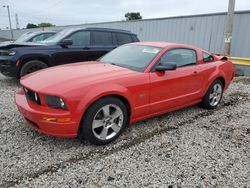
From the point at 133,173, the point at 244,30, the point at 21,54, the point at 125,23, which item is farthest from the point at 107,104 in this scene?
the point at 125,23

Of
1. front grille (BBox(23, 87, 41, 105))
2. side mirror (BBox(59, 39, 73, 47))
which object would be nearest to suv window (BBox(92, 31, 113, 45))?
side mirror (BBox(59, 39, 73, 47))

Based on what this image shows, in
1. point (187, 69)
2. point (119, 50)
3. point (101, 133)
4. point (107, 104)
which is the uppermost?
point (119, 50)

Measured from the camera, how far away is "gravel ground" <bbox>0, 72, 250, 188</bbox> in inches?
103

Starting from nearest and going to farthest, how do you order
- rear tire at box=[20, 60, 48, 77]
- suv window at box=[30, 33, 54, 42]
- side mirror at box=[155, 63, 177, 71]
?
side mirror at box=[155, 63, 177, 71], rear tire at box=[20, 60, 48, 77], suv window at box=[30, 33, 54, 42]

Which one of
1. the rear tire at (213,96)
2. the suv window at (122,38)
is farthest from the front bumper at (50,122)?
the suv window at (122,38)

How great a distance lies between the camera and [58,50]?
6605mm

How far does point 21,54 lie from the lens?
6230 millimetres

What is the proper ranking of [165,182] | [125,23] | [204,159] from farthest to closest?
[125,23], [204,159], [165,182]

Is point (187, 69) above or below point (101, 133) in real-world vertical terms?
above

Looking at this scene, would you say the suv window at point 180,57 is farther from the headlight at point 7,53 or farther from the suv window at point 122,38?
the headlight at point 7,53

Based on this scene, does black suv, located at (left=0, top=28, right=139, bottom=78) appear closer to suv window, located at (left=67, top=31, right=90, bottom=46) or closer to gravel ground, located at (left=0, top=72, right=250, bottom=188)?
suv window, located at (left=67, top=31, right=90, bottom=46)

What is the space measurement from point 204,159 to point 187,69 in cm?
181

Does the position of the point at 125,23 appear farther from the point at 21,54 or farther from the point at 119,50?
the point at 119,50

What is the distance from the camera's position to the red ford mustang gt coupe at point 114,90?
9.71 feet
